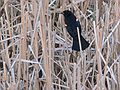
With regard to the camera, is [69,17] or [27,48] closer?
[69,17]

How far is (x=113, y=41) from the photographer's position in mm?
1394

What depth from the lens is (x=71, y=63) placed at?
54.2 inches

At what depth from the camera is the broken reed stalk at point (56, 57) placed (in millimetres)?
1153

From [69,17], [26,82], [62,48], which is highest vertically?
[69,17]

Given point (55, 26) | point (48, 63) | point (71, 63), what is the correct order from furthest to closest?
point (55, 26), point (71, 63), point (48, 63)

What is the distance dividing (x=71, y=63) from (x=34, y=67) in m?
0.14

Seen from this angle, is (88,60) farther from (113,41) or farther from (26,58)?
(26,58)

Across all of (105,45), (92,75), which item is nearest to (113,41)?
(105,45)

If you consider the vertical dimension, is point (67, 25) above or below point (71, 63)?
above

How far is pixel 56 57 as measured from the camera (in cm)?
145

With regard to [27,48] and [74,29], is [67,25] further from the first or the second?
[27,48]

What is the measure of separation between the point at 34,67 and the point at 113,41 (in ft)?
1.04

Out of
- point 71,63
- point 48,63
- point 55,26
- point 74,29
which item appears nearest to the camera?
point 48,63

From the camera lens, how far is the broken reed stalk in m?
Result: 1.15
